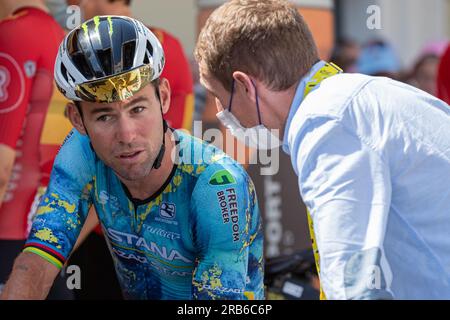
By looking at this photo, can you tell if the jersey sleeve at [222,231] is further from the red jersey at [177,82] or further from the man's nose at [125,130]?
the red jersey at [177,82]

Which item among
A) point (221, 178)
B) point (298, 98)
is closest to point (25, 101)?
point (221, 178)

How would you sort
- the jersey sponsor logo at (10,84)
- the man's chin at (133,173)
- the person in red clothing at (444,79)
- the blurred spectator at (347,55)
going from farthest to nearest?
the blurred spectator at (347,55) → the person in red clothing at (444,79) → the jersey sponsor logo at (10,84) → the man's chin at (133,173)

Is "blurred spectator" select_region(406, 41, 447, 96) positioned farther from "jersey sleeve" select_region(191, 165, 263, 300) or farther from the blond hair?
the blond hair

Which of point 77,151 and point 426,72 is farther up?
point 77,151

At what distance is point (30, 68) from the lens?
3.80 metres

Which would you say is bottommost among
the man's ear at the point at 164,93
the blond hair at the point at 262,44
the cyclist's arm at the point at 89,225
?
the cyclist's arm at the point at 89,225

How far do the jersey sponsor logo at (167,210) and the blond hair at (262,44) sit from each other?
1.93ft

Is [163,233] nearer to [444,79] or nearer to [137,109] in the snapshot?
[137,109]

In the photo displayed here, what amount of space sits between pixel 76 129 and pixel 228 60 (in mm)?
798

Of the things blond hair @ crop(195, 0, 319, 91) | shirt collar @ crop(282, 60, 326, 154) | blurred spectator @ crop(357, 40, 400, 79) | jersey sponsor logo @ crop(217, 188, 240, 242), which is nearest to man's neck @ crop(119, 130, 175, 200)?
jersey sponsor logo @ crop(217, 188, 240, 242)

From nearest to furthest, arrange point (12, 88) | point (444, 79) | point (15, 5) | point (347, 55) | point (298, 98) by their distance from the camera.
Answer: point (298, 98) → point (12, 88) → point (15, 5) → point (444, 79) → point (347, 55)

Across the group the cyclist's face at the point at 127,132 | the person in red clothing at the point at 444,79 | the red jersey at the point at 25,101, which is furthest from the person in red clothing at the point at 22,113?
the person in red clothing at the point at 444,79

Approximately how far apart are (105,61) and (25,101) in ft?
3.31

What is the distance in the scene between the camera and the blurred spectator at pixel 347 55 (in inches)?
341
